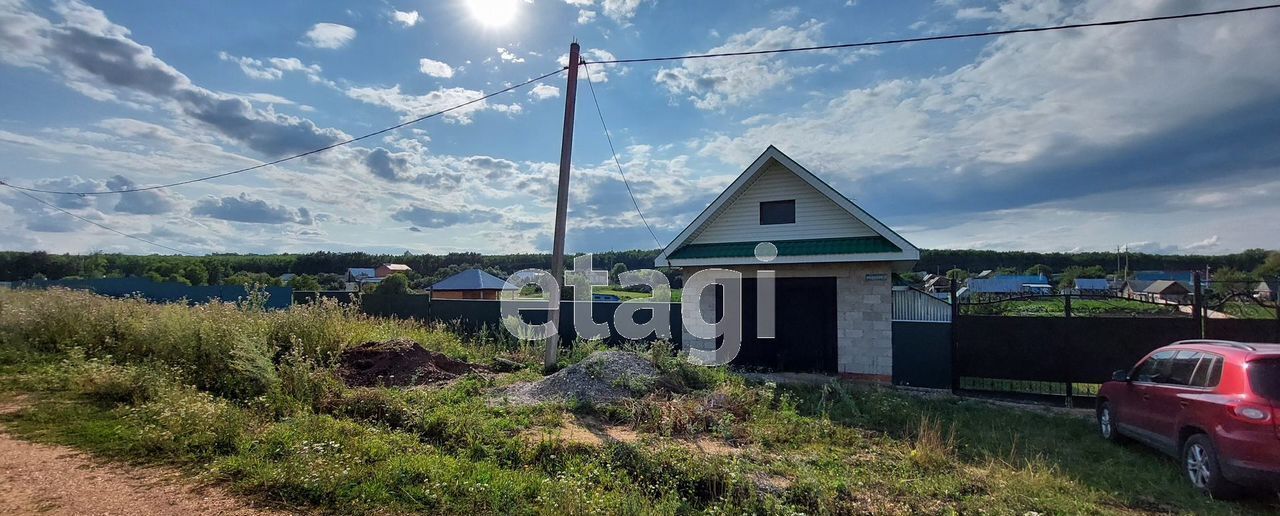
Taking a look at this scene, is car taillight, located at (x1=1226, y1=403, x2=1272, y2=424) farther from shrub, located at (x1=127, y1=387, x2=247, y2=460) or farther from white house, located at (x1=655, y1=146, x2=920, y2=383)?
shrub, located at (x1=127, y1=387, x2=247, y2=460)

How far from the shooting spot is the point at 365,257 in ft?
227

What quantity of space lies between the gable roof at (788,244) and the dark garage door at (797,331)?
812 mm

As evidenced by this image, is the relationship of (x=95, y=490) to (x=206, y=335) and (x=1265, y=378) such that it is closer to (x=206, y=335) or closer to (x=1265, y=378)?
(x=206, y=335)

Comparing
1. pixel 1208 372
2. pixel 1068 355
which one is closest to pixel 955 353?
pixel 1068 355

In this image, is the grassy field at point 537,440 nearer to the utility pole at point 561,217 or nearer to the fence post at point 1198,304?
the utility pole at point 561,217

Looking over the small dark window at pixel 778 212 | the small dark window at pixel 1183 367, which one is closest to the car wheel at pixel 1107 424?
the small dark window at pixel 1183 367

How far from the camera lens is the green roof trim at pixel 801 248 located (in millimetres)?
11000

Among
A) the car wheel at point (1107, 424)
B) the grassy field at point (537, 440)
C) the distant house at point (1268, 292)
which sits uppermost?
the distant house at point (1268, 292)

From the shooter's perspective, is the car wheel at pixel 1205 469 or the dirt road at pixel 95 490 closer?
the dirt road at pixel 95 490

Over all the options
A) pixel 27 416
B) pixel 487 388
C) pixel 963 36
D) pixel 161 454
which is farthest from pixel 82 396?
pixel 963 36

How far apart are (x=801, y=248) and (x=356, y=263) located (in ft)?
214

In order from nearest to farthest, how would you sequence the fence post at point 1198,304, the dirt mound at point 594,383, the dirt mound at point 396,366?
the dirt mound at point 594,383, the fence post at point 1198,304, the dirt mound at point 396,366

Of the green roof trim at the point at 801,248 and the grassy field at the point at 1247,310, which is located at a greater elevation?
the green roof trim at the point at 801,248

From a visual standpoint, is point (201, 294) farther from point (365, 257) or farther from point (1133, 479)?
point (365, 257)
